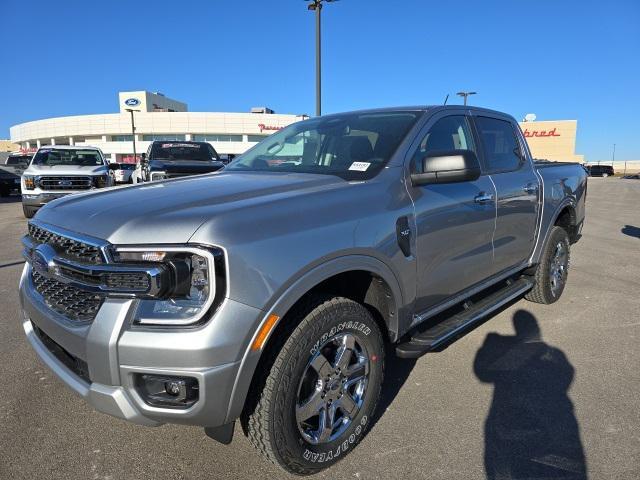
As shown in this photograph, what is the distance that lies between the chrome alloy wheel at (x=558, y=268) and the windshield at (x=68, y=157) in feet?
37.6

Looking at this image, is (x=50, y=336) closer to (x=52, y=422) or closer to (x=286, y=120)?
(x=52, y=422)

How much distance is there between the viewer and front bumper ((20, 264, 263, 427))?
178cm

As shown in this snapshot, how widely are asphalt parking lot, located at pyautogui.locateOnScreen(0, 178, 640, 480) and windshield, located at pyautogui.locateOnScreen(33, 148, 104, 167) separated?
940 centimetres

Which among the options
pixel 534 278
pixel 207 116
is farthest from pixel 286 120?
pixel 534 278

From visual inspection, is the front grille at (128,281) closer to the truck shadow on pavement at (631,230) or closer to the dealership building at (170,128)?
the truck shadow on pavement at (631,230)

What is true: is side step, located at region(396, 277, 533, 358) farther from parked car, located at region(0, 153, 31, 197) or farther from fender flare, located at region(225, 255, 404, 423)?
parked car, located at region(0, 153, 31, 197)

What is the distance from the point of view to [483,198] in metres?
3.36

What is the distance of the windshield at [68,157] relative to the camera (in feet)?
40.3

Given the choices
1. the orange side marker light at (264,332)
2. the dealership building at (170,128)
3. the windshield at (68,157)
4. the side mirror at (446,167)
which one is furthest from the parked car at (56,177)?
the dealership building at (170,128)

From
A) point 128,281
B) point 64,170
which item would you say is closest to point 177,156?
point 64,170

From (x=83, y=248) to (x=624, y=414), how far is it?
10.6 ft

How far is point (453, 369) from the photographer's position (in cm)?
349

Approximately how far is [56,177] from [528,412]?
11.3m

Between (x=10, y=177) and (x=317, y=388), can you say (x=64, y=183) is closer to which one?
(x=317, y=388)
